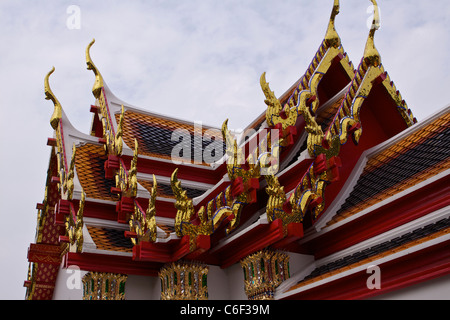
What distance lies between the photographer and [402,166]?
7059mm

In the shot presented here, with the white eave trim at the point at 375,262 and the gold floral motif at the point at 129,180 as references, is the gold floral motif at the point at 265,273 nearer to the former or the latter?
the white eave trim at the point at 375,262

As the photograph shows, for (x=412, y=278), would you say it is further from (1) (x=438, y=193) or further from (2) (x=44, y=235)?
(2) (x=44, y=235)

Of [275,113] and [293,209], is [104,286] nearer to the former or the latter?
[293,209]

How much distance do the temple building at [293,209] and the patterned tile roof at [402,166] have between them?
0.07 feet

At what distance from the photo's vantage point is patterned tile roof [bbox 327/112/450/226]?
6520 mm

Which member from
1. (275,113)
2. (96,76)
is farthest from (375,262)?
(96,76)

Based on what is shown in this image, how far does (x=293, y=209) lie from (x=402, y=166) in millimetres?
1558

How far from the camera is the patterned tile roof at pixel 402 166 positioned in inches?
257

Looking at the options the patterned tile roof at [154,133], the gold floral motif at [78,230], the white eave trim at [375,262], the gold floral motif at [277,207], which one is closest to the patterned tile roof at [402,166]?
the gold floral motif at [277,207]

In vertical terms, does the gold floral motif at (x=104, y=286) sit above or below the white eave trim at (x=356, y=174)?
below

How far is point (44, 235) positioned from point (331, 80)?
633 centimetres

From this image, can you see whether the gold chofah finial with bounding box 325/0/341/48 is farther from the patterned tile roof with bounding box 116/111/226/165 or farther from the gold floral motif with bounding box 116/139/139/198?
the gold floral motif with bounding box 116/139/139/198

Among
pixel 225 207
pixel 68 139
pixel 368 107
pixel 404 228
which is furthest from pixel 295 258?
pixel 68 139

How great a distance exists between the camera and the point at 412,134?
7633 millimetres
